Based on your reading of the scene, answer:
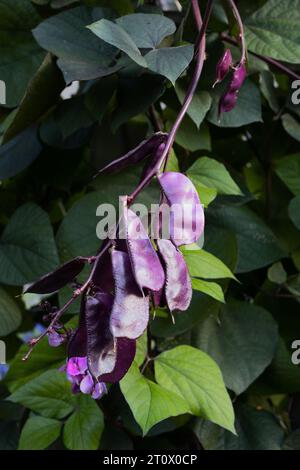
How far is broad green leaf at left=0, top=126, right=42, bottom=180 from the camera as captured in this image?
70 cm

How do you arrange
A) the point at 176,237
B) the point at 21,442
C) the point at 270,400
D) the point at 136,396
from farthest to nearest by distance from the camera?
the point at 270,400 < the point at 21,442 < the point at 136,396 < the point at 176,237

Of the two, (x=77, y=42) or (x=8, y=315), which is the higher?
(x=77, y=42)

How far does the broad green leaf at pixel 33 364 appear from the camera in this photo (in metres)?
0.67

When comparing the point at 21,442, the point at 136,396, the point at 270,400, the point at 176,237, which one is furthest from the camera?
the point at 270,400

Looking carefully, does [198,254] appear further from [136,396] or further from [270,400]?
[270,400]

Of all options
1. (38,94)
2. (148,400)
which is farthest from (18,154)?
(148,400)

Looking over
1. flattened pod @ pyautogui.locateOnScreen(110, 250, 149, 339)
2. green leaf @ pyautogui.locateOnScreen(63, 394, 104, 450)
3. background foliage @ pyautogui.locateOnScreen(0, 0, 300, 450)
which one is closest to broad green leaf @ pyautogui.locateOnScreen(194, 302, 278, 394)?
background foliage @ pyautogui.locateOnScreen(0, 0, 300, 450)

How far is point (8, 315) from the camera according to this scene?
2.30 feet

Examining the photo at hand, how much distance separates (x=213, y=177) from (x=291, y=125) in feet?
0.53

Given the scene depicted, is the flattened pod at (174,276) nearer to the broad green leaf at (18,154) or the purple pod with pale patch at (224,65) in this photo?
the purple pod with pale patch at (224,65)

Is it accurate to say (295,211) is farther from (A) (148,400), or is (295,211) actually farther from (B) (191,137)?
(A) (148,400)
